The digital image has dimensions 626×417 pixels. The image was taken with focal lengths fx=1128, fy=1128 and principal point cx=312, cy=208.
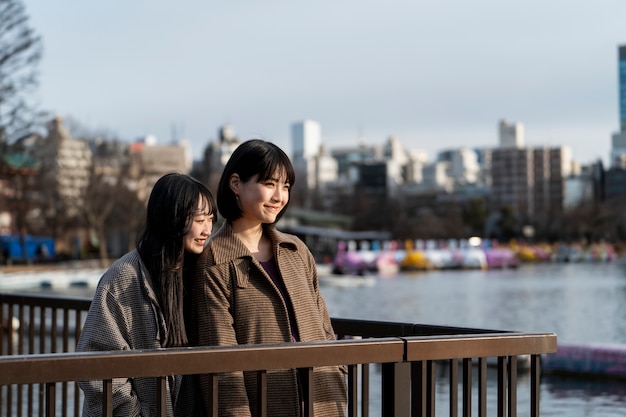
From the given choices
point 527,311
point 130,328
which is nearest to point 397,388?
point 130,328

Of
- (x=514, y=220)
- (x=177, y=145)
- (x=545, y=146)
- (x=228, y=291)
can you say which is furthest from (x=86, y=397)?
(x=545, y=146)

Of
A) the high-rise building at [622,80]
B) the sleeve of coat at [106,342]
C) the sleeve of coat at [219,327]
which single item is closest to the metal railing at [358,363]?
the sleeve of coat at [106,342]

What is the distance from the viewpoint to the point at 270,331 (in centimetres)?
384

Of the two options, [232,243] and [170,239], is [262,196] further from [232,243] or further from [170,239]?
[170,239]

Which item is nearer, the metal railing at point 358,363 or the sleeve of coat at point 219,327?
the metal railing at point 358,363

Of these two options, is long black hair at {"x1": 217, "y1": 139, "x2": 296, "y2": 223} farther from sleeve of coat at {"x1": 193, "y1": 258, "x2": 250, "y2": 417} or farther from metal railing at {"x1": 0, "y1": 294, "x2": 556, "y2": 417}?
metal railing at {"x1": 0, "y1": 294, "x2": 556, "y2": 417}

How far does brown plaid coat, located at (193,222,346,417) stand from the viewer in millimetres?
3752

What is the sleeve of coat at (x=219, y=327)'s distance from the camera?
144 inches

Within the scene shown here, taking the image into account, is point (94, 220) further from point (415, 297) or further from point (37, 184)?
point (415, 297)

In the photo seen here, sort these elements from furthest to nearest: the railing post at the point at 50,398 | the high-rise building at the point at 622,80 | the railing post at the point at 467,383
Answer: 1. the high-rise building at the point at 622,80
2. the railing post at the point at 467,383
3. the railing post at the point at 50,398

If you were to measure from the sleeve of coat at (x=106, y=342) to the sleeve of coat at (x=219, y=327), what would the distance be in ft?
0.84

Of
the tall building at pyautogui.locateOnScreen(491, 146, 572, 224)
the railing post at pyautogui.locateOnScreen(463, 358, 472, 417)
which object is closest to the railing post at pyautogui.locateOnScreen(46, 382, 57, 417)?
the railing post at pyautogui.locateOnScreen(463, 358, 472, 417)

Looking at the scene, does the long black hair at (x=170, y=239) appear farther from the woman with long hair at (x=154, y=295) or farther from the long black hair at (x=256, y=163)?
the long black hair at (x=256, y=163)

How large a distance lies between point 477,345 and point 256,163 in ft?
3.30
